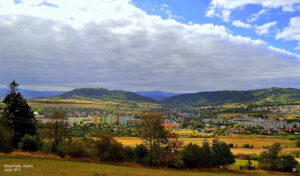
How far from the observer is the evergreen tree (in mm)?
42156

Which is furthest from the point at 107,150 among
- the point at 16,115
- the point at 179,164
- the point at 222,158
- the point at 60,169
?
the point at 222,158

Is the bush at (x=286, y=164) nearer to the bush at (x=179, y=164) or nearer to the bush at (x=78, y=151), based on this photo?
the bush at (x=179, y=164)

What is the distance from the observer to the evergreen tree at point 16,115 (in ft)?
138

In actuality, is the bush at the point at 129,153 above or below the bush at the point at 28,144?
below

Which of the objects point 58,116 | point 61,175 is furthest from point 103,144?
point 61,175

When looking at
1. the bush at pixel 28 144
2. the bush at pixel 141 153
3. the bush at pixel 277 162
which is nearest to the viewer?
the bush at pixel 28 144

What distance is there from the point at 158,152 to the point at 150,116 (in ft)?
24.6

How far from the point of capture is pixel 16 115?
142ft

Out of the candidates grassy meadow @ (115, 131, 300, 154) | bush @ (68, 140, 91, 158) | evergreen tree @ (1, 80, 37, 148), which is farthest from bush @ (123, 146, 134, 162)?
grassy meadow @ (115, 131, 300, 154)

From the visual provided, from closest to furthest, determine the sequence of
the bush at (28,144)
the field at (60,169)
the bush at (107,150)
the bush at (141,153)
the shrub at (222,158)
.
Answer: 1. the field at (60,169)
2. the bush at (28,144)
3. the bush at (107,150)
4. the bush at (141,153)
5. the shrub at (222,158)

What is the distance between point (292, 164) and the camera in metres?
41.9

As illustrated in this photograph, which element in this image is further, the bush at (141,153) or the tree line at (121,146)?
the bush at (141,153)

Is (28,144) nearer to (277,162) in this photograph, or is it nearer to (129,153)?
(129,153)

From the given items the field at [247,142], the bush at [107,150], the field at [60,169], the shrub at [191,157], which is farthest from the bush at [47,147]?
the field at [247,142]
